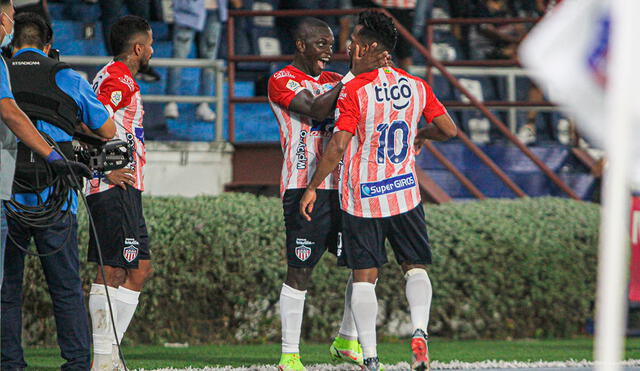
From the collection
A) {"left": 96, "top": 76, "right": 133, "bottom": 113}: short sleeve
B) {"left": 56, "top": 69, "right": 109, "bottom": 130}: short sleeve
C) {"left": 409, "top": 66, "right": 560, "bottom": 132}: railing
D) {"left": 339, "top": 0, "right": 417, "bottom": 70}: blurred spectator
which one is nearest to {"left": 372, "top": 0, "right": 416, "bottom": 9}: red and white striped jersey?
{"left": 339, "top": 0, "right": 417, "bottom": 70}: blurred spectator

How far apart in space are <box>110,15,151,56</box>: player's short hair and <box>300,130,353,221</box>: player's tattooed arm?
4.70ft

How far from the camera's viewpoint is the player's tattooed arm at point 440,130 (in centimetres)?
732

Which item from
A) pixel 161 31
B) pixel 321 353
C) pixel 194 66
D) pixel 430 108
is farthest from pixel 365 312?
pixel 161 31

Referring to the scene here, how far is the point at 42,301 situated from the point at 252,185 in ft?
11.2

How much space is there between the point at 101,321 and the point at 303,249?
1372 mm

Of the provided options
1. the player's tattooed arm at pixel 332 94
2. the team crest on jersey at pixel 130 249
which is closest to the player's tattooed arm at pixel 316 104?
the player's tattooed arm at pixel 332 94

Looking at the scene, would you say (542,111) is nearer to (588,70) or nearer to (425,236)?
(425,236)

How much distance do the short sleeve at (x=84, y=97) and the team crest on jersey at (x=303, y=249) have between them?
1.66m

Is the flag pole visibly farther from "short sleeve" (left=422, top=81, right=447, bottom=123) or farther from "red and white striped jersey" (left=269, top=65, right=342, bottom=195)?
"red and white striped jersey" (left=269, top=65, right=342, bottom=195)

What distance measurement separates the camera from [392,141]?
709 cm

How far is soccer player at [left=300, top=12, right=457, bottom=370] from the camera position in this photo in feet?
23.1

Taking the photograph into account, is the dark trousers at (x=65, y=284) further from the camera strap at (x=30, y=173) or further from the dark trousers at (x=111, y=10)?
the dark trousers at (x=111, y=10)

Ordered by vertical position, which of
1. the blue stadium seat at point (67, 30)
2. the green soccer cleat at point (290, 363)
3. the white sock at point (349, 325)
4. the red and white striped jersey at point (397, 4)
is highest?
the red and white striped jersey at point (397, 4)

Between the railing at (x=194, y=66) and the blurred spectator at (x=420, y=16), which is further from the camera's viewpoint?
the blurred spectator at (x=420, y=16)
